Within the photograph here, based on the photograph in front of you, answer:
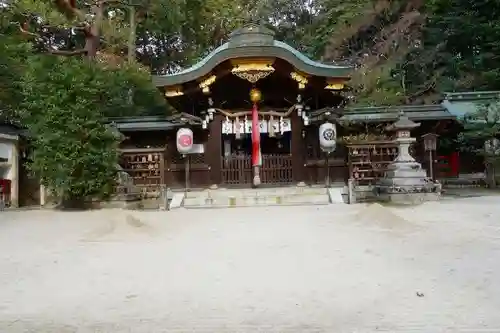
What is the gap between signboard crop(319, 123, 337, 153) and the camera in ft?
43.5

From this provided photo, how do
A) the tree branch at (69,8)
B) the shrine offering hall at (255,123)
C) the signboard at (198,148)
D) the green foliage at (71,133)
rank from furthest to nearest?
the tree branch at (69,8)
the signboard at (198,148)
the shrine offering hall at (255,123)
the green foliage at (71,133)

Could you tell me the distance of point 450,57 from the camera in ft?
76.5

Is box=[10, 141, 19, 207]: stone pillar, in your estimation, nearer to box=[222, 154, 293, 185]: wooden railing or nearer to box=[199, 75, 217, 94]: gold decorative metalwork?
box=[199, 75, 217, 94]: gold decorative metalwork

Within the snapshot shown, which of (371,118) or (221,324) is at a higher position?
(371,118)

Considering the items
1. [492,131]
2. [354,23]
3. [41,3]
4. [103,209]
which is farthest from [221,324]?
[354,23]

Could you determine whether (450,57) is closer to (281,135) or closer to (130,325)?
(281,135)

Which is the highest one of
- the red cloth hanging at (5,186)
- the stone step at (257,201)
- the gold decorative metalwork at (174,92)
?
the gold decorative metalwork at (174,92)

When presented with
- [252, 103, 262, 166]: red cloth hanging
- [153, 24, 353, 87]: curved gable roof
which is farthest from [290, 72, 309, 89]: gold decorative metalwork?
[252, 103, 262, 166]: red cloth hanging

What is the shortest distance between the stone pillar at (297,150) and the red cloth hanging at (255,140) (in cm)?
124

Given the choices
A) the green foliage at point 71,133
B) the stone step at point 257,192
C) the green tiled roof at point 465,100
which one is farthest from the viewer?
the green tiled roof at point 465,100

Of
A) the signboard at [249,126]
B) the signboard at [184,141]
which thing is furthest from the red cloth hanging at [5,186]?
the signboard at [249,126]

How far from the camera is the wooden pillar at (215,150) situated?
47.1 feet

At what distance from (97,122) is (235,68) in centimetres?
444

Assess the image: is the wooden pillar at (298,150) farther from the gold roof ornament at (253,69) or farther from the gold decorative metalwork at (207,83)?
the gold decorative metalwork at (207,83)
